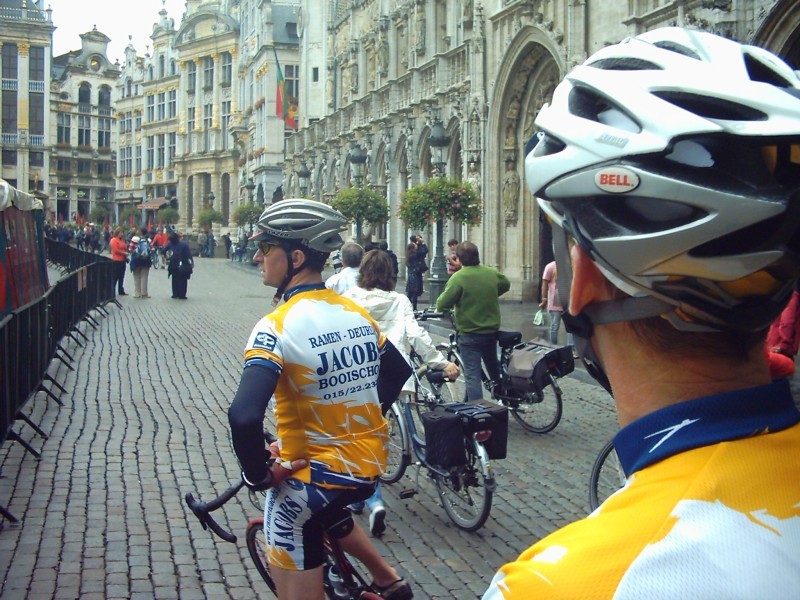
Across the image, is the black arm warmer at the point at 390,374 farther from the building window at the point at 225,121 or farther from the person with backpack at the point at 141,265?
the building window at the point at 225,121

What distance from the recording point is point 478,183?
87.9 feet

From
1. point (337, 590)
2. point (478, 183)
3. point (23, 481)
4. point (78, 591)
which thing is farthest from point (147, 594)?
point (478, 183)

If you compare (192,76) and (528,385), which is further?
(192,76)

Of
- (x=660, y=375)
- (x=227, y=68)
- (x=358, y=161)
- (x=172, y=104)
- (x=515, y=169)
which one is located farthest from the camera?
(x=172, y=104)

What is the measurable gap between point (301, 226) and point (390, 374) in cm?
75

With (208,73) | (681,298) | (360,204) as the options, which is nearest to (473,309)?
(681,298)

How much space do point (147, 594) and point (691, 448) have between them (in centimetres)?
436

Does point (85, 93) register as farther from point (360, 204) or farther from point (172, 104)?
point (360, 204)

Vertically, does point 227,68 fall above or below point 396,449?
above

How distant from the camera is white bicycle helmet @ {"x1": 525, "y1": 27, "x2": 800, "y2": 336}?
4.31ft

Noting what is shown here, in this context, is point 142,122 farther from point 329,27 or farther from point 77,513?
point 77,513

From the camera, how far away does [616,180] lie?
4.49 ft

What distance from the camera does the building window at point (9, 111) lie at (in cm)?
9069

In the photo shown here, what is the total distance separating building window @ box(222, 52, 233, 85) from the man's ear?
3383 inches
